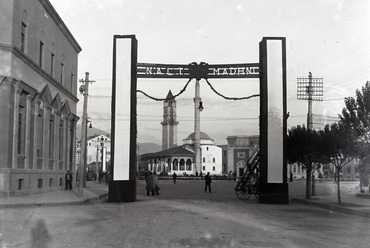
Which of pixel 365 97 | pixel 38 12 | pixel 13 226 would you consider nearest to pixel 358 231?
pixel 13 226

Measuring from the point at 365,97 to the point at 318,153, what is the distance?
3566 millimetres

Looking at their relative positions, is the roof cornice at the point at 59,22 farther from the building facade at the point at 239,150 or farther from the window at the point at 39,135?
the building facade at the point at 239,150

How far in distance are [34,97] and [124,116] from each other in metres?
6.93

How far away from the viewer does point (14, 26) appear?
811 inches

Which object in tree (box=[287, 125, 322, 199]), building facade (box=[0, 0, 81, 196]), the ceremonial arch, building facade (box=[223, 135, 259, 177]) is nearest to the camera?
the ceremonial arch

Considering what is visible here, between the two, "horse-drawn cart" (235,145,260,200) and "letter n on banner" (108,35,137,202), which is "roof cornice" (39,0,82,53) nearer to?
"letter n on banner" (108,35,137,202)

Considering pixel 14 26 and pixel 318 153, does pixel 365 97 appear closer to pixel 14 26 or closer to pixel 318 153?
pixel 318 153

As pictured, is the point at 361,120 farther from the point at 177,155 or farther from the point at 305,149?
the point at 177,155

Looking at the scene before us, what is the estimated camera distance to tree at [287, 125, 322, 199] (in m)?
22.7

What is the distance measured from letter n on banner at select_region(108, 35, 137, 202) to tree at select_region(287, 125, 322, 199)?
9.01 metres

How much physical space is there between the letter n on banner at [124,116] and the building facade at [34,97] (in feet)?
15.7

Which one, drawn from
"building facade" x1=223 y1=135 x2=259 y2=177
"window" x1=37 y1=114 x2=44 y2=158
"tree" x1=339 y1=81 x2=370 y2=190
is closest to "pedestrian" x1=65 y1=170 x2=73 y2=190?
"window" x1=37 y1=114 x2=44 y2=158

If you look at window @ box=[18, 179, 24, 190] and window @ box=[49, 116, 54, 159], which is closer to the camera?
window @ box=[18, 179, 24, 190]

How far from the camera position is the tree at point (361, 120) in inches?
790
